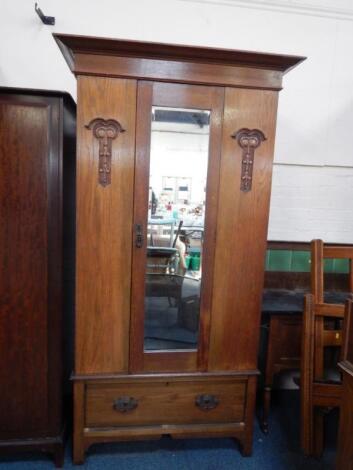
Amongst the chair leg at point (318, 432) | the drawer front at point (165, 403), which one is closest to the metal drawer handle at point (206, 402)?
the drawer front at point (165, 403)

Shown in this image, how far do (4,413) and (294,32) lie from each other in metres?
2.70

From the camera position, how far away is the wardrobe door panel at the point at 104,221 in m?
1.36

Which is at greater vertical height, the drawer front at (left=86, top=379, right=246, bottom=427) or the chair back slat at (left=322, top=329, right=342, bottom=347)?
the chair back slat at (left=322, top=329, right=342, bottom=347)

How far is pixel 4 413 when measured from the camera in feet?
5.07

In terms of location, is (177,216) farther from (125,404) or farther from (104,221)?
(125,404)

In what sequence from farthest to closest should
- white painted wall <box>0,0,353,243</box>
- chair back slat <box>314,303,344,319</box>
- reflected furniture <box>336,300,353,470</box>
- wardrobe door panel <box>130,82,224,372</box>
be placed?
1. white painted wall <box>0,0,353,243</box>
2. chair back slat <box>314,303,344,319</box>
3. wardrobe door panel <box>130,82,224,372</box>
4. reflected furniture <box>336,300,353,470</box>

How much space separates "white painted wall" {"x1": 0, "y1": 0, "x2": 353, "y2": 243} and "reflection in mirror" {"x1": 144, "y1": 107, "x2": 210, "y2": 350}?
841 mm

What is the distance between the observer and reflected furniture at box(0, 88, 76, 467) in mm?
1409

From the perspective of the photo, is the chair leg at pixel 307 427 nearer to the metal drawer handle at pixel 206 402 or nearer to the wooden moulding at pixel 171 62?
the metal drawer handle at pixel 206 402

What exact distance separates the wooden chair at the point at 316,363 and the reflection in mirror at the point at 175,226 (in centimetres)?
64

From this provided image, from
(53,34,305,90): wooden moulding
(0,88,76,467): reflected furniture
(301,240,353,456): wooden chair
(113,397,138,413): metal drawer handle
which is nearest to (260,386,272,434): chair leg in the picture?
(301,240,353,456): wooden chair

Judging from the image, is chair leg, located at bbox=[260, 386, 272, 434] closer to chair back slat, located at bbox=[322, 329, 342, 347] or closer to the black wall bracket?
chair back slat, located at bbox=[322, 329, 342, 347]

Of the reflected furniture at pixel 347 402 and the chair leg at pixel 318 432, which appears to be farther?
the chair leg at pixel 318 432

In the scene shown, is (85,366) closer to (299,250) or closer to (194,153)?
(194,153)
